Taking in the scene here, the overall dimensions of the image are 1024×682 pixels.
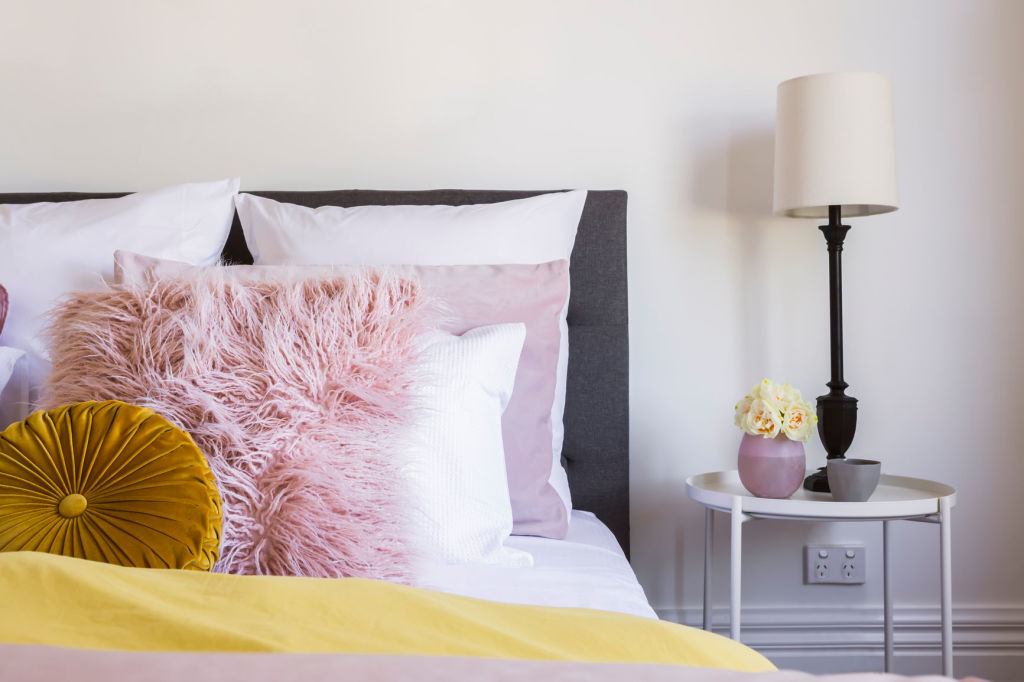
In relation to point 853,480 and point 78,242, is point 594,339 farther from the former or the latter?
point 78,242

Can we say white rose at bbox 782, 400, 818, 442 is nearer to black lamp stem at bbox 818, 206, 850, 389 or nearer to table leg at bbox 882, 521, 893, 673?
black lamp stem at bbox 818, 206, 850, 389

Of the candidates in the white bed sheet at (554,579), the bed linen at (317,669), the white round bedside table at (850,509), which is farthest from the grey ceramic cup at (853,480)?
the bed linen at (317,669)

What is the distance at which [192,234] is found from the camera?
5.88 ft

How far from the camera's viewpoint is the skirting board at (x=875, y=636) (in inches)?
81.0

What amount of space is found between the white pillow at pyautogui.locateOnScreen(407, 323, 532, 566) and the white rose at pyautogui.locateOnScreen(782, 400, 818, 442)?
0.64 m

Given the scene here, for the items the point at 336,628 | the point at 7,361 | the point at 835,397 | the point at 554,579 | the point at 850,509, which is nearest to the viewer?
the point at 336,628

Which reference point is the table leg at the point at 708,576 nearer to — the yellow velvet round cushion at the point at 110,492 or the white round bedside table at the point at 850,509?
the white round bedside table at the point at 850,509

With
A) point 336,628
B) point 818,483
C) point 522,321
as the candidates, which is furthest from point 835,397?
point 336,628

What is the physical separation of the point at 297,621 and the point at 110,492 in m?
0.43

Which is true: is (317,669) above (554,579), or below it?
above

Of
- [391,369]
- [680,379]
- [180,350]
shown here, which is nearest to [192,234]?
[180,350]

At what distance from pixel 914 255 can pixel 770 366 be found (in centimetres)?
43

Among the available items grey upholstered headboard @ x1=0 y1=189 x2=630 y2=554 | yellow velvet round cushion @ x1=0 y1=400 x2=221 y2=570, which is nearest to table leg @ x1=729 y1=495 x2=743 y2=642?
grey upholstered headboard @ x1=0 y1=189 x2=630 y2=554

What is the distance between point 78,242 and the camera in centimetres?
168
